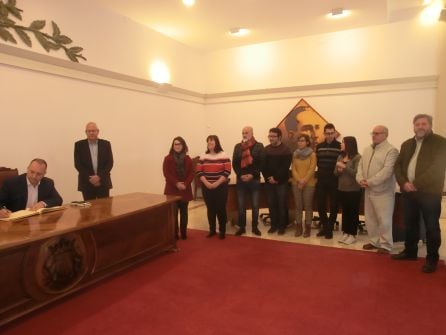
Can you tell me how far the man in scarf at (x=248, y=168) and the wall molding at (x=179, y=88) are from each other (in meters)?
2.34

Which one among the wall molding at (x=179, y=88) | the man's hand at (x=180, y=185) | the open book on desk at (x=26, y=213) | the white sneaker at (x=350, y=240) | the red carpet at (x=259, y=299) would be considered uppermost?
the wall molding at (x=179, y=88)

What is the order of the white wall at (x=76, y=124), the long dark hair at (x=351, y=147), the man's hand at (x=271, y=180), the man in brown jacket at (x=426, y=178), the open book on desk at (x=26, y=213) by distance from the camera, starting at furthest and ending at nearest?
1. the man's hand at (x=271, y=180)
2. the long dark hair at (x=351, y=147)
3. the white wall at (x=76, y=124)
4. the man in brown jacket at (x=426, y=178)
5. the open book on desk at (x=26, y=213)

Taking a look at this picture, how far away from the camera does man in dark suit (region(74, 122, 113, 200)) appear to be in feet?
14.0

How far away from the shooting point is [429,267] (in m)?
3.33

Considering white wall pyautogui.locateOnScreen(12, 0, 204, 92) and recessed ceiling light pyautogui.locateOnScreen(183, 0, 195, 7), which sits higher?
recessed ceiling light pyautogui.locateOnScreen(183, 0, 195, 7)

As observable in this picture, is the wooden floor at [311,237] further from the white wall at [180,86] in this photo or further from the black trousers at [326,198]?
the white wall at [180,86]

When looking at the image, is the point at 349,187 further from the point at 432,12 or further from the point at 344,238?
the point at 432,12

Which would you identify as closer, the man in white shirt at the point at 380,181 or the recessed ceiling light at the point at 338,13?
the man in white shirt at the point at 380,181

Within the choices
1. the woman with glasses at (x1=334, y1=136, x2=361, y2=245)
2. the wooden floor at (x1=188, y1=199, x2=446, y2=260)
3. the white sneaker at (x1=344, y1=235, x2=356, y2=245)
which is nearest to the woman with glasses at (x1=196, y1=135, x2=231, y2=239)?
the wooden floor at (x1=188, y1=199, x2=446, y2=260)

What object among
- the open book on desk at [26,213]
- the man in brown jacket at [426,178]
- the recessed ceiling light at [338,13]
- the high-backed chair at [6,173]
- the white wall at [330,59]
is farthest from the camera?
the white wall at [330,59]

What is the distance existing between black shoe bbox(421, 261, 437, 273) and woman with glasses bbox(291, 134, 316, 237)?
1515 millimetres

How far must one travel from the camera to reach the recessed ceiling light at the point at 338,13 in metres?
5.43

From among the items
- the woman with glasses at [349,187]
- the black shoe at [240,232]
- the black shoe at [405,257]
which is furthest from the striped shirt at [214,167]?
the black shoe at [405,257]

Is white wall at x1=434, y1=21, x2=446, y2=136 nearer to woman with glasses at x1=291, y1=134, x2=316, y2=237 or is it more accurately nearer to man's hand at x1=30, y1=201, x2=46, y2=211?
woman with glasses at x1=291, y1=134, x2=316, y2=237
